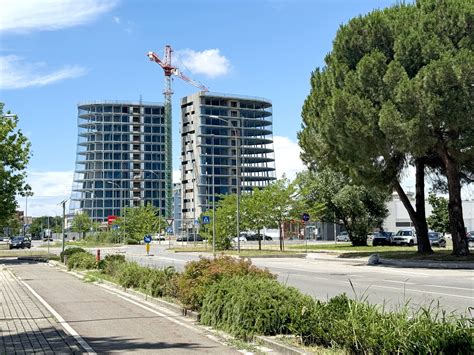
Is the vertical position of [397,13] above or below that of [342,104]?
above

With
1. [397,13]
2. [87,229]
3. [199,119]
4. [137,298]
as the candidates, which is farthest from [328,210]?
[199,119]

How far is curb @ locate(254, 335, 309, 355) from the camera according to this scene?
7798 millimetres

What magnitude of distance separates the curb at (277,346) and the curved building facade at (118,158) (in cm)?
15008

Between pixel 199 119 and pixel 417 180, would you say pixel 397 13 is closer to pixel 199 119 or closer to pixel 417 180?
pixel 417 180

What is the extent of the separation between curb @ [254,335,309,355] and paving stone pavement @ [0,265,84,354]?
2.74 m

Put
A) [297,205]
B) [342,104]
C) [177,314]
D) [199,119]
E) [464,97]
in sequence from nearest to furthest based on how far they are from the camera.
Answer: [177,314]
[464,97]
[342,104]
[297,205]
[199,119]

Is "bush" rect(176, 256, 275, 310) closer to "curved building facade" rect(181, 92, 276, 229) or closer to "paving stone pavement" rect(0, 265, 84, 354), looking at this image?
"paving stone pavement" rect(0, 265, 84, 354)

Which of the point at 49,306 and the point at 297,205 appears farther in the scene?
the point at 297,205

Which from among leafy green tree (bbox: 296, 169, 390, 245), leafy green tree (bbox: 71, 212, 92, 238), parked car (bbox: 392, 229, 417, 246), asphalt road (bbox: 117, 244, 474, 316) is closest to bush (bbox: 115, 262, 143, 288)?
asphalt road (bbox: 117, 244, 474, 316)

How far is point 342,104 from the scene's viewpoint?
28.8 metres

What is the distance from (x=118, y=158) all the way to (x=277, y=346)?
158 meters

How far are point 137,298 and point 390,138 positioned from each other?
53.4 ft

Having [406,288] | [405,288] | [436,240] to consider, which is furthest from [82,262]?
[436,240]

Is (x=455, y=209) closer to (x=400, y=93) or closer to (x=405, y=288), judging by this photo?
(x=400, y=93)
